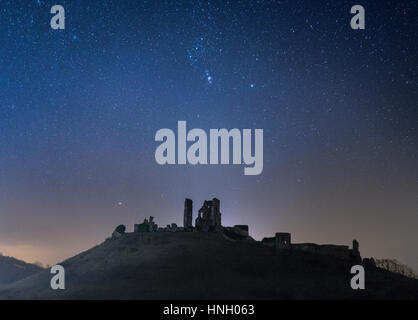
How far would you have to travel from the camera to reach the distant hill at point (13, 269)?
10864 centimetres

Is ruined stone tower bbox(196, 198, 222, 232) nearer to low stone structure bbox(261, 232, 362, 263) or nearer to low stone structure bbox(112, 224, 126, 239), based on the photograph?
low stone structure bbox(261, 232, 362, 263)

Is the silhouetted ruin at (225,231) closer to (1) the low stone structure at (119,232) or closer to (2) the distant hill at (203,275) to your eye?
(1) the low stone structure at (119,232)

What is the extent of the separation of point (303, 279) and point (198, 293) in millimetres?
11057

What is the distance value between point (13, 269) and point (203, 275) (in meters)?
103

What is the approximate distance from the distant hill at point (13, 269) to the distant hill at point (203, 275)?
60965mm

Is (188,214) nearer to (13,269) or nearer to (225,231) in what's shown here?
(225,231)

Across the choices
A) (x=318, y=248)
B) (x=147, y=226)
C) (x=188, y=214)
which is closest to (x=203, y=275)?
(x=318, y=248)

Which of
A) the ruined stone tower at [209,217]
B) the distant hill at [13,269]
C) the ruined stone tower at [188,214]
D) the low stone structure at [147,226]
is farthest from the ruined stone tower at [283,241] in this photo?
the distant hill at [13,269]

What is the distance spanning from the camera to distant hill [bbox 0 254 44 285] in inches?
4277

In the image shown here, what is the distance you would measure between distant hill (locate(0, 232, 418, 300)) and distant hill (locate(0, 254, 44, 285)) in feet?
200

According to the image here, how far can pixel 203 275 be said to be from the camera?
4188 centimetres

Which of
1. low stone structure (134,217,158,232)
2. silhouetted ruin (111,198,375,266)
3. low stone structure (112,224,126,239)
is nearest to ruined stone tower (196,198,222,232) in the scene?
silhouetted ruin (111,198,375,266)

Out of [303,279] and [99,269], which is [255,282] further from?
[99,269]
